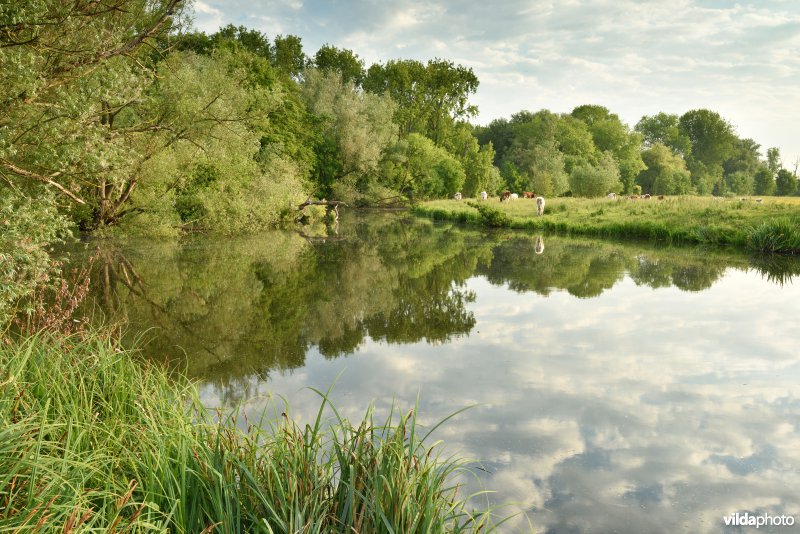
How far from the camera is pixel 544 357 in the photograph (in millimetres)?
9477

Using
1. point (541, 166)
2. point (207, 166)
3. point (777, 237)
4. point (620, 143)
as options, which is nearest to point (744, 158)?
point (620, 143)

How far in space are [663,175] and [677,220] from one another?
49.0 m

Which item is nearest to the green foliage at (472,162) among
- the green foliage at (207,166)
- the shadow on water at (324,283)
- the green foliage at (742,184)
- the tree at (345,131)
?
the tree at (345,131)

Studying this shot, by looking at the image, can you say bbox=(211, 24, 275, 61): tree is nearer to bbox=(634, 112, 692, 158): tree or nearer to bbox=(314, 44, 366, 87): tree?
bbox=(314, 44, 366, 87): tree

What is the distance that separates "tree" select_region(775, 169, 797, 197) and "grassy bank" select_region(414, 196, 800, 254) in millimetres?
41239

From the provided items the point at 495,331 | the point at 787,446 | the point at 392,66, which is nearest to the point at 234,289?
the point at 495,331

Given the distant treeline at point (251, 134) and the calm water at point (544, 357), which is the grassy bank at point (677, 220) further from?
the distant treeline at point (251, 134)

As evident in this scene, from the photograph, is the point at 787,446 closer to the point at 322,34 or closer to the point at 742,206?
the point at 742,206

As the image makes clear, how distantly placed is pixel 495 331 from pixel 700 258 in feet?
41.5

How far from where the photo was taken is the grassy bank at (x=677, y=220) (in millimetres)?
22031

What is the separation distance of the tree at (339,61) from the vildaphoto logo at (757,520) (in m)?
59.7

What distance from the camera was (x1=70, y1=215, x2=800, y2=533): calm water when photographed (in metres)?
5.49

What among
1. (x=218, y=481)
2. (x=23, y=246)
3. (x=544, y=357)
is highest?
(x=23, y=246)

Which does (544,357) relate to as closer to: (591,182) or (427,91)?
(591,182)
